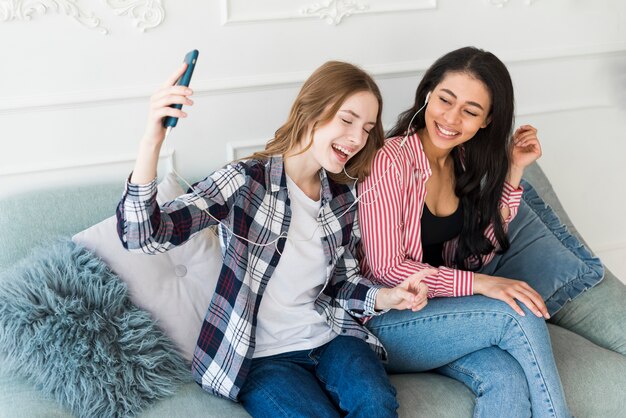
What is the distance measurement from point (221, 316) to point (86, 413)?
0.35m

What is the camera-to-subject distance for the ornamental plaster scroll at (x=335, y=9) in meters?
2.11

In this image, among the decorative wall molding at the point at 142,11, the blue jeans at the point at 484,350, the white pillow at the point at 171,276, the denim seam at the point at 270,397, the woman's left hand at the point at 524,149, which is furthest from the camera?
the woman's left hand at the point at 524,149

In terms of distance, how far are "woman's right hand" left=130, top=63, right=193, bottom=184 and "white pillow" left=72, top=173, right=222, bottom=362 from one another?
19.3 inches

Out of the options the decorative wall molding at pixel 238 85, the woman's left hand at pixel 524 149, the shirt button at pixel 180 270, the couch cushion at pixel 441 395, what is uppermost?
the decorative wall molding at pixel 238 85

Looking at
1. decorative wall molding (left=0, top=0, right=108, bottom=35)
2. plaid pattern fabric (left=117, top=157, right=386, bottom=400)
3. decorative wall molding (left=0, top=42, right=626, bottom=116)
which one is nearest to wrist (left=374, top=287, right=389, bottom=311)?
plaid pattern fabric (left=117, top=157, right=386, bottom=400)

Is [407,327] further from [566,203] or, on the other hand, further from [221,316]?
[566,203]

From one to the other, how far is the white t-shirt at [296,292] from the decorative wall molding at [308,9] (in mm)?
590

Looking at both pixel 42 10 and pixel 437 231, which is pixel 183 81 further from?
pixel 437 231

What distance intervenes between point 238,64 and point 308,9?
26 centimetres

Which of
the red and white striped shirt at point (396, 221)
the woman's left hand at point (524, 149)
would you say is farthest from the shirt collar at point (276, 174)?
the woman's left hand at point (524, 149)

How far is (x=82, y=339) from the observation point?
5.23 ft

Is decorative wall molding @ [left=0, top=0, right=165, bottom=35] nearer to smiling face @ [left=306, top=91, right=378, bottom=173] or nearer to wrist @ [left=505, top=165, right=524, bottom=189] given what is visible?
smiling face @ [left=306, top=91, right=378, bottom=173]

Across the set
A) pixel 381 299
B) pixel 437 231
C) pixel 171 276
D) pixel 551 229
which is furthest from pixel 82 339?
pixel 551 229

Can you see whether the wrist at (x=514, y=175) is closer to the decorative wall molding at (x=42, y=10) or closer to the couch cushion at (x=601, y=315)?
the couch cushion at (x=601, y=315)
